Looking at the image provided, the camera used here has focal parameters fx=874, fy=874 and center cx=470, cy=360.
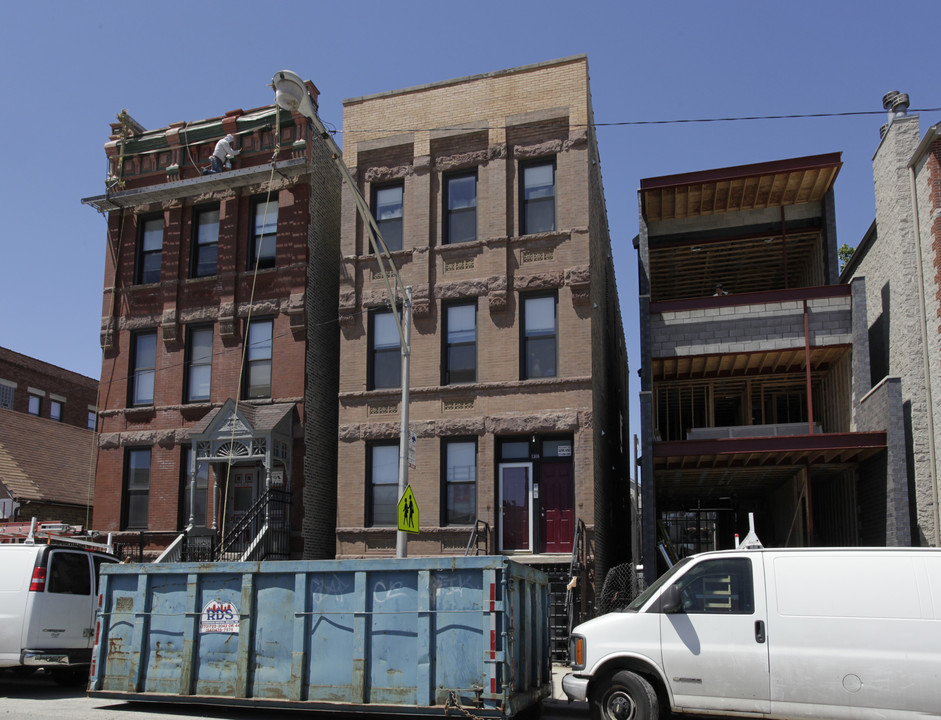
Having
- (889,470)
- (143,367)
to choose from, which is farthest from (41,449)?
(889,470)

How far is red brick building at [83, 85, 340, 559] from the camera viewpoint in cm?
2156

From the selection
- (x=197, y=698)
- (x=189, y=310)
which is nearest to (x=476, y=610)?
(x=197, y=698)

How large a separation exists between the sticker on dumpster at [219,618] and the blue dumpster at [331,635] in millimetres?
13

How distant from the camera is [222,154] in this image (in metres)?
22.9

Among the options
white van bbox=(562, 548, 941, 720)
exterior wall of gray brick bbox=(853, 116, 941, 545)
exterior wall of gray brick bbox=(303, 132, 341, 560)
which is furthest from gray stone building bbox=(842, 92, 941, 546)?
exterior wall of gray brick bbox=(303, 132, 341, 560)

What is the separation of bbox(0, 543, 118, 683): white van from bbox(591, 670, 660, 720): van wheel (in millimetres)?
8274

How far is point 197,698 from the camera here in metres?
11.0

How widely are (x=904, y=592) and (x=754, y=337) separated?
10735 millimetres

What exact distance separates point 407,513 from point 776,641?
260 inches

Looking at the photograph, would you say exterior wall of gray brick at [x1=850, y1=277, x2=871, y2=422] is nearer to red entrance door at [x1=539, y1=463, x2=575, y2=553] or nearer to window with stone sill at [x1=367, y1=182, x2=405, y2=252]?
red entrance door at [x1=539, y1=463, x2=575, y2=553]

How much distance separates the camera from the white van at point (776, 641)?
353 inches

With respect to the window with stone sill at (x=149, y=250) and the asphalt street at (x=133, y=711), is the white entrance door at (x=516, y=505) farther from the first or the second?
the window with stone sill at (x=149, y=250)

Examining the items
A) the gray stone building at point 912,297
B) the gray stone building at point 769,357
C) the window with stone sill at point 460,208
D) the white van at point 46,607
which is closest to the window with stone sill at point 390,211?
the window with stone sill at point 460,208

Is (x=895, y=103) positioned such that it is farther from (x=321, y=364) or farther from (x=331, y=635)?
(x=331, y=635)
